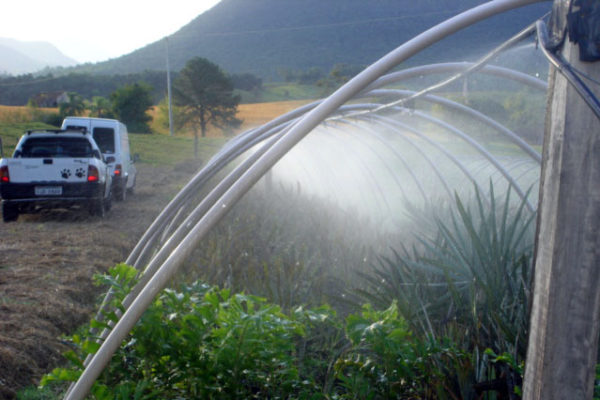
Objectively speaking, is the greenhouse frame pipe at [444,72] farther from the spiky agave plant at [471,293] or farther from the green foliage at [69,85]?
the green foliage at [69,85]

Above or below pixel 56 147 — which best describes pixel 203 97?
above

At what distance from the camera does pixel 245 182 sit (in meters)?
2.45

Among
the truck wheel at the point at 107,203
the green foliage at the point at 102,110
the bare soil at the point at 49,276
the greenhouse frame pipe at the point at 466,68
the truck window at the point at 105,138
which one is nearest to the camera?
the greenhouse frame pipe at the point at 466,68

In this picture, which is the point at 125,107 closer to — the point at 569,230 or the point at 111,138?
the point at 111,138

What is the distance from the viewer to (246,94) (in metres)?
58.2

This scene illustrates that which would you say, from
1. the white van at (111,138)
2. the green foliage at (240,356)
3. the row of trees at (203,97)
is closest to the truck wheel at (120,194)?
the white van at (111,138)

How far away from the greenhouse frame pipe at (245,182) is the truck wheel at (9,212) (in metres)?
9.38

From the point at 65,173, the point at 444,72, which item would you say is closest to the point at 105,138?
the point at 65,173

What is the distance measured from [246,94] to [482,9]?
57.1 metres

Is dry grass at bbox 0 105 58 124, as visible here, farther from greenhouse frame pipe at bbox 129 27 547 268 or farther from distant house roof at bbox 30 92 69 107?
greenhouse frame pipe at bbox 129 27 547 268

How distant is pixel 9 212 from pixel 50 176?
1.19m

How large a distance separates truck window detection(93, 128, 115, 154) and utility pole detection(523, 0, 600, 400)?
14247mm

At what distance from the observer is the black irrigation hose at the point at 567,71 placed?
5.34 feet

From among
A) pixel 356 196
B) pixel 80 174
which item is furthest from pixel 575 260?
pixel 80 174
